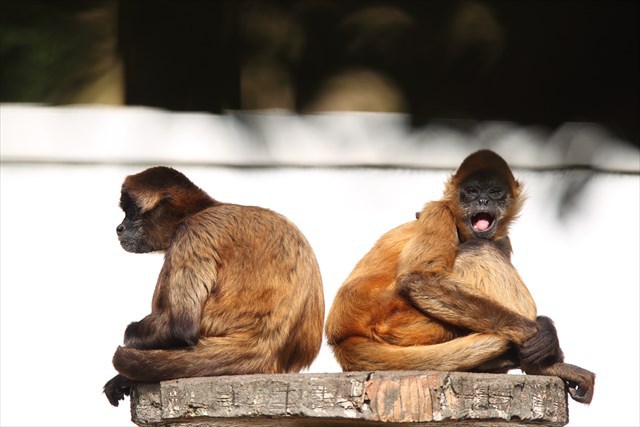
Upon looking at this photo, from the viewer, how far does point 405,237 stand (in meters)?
6.62

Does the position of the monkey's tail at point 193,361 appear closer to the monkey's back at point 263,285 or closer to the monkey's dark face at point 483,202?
the monkey's back at point 263,285

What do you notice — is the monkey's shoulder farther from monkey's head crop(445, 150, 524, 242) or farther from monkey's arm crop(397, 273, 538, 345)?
monkey's head crop(445, 150, 524, 242)

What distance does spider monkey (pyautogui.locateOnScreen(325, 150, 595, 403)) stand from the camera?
240 inches

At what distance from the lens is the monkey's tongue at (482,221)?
6.60 meters

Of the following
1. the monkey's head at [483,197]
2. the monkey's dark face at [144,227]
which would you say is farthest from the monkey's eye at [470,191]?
the monkey's dark face at [144,227]

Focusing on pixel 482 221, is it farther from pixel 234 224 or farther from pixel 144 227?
pixel 144 227

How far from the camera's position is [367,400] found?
557 cm

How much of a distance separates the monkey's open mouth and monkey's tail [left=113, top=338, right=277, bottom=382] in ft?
3.87

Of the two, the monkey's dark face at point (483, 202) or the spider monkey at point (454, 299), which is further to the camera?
the monkey's dark face at point (483, 202)

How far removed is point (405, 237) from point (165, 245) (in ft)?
3.63

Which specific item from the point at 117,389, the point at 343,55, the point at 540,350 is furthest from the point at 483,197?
the point at 343,55

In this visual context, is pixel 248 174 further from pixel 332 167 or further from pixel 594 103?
pixel 594 103

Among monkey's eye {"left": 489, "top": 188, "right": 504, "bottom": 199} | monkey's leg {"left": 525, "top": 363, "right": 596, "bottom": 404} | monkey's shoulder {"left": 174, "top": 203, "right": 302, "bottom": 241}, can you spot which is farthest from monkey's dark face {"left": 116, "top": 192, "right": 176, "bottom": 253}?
monkey's leg {"left": 525, "top": 363, "right": 596, "bottom": 404}

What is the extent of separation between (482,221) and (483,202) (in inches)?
3.8
